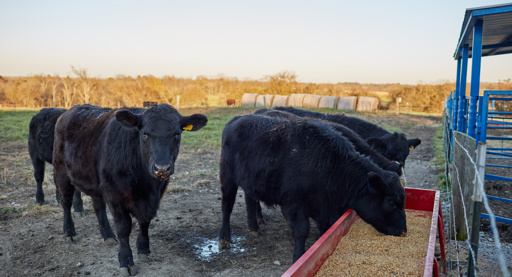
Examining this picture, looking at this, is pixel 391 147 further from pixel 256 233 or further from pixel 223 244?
pixel 223 244

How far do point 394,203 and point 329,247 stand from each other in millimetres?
974

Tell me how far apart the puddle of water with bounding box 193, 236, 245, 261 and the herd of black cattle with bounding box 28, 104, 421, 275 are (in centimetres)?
13

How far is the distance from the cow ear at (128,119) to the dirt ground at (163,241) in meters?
1.70

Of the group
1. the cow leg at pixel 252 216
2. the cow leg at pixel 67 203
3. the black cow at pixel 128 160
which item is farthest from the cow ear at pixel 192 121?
the cow leg at pixel 67 203

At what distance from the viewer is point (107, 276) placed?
4.09 meters

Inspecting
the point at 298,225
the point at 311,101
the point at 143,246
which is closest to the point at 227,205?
Answer: the point at 143,246

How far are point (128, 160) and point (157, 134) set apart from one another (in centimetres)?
56

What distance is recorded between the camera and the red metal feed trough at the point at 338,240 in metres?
2.52

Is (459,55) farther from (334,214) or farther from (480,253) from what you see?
(334,214)

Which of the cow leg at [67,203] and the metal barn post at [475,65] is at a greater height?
the metal barn post at [475,65]

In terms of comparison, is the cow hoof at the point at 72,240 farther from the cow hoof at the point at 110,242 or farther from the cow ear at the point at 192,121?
the cow ear at the point at 192,121

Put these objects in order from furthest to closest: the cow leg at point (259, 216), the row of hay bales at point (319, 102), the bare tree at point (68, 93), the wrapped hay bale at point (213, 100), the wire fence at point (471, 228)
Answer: the wrapped hay bale at point (213, 100) < the bare tree at point (68, 93) < the row of hay bales at point (319, 102) < the cow leg at point (259, 216) < the wire fence at point (471, 228)

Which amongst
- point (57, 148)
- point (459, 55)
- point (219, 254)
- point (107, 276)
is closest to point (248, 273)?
point (219, 254)

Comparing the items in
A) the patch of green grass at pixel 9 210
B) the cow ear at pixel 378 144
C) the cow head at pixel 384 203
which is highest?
the cow ear at pixel 378 144
